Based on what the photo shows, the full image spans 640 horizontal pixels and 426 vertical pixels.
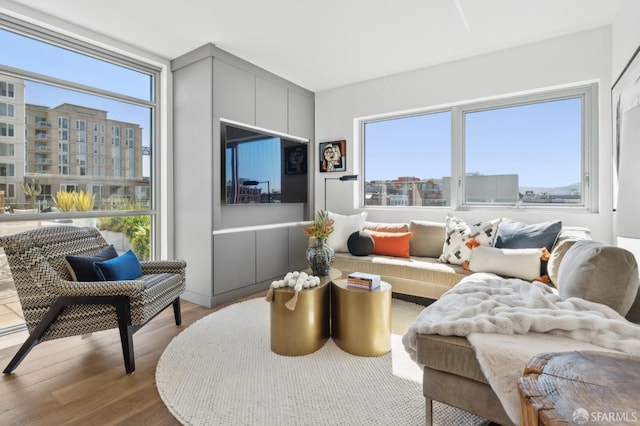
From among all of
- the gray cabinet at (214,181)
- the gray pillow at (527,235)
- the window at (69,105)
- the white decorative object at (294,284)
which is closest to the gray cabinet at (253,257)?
the gray cabinet at (214,181)

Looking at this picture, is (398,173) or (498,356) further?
(398,173)

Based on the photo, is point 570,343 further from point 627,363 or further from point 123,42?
point 123,42

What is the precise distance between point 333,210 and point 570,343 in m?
3.46

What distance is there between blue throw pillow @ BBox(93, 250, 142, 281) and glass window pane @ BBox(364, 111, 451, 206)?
2948 millimetres

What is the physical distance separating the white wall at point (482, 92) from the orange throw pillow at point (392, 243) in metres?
0.58

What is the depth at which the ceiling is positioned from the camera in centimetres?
262

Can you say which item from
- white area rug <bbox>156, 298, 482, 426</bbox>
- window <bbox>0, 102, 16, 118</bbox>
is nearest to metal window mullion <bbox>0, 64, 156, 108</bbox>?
window <bbox>0, 102, 16, 118</bbox>

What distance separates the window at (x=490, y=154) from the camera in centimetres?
324

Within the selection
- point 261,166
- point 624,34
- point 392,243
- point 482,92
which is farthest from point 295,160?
point 624,34

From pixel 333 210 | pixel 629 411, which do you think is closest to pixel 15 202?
pixel 333 210

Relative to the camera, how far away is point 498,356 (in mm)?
1247

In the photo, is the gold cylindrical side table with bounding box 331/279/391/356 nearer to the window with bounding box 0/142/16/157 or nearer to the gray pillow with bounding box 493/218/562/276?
the gray pillow with bounding box 493/218/562/276

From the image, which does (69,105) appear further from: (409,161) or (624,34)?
(624,34)

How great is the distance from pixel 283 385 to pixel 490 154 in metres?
3.22
